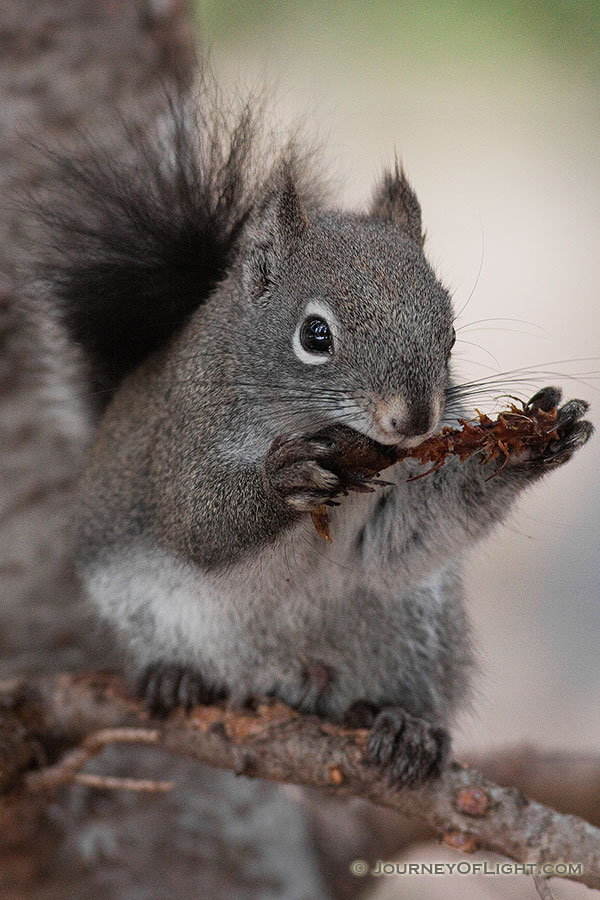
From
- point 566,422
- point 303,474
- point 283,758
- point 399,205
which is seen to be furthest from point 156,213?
point 283,758

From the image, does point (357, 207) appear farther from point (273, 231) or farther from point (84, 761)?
point (84, 761)

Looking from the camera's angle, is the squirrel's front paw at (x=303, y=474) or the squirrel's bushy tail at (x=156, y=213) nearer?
the squirrel's front paw at (x=303, y=474)

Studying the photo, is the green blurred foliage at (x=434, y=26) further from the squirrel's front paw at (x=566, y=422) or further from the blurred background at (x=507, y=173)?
the squirrel's front paw at (x=566, y=422)

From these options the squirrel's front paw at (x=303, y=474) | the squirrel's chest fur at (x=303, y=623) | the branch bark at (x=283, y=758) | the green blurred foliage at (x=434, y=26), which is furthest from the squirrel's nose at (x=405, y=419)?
the green blurred foliage at (x=434, y=26)

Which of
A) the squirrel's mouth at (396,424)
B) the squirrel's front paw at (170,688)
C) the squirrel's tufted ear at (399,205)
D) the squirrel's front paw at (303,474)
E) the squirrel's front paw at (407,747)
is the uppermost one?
the squirrel's tufted ear at (399,205)

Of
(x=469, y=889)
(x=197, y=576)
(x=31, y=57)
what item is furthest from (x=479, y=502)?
(x=31, y=57)

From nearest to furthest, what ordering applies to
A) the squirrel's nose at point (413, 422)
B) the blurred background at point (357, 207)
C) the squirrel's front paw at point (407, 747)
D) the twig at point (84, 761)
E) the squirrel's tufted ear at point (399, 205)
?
1. the squirrel's nose at point (413, 422)
2. the squirrel's front paw at point (407, 747)
3. the squirrel's tufted ear at point (399, 205)
4. the twig at point (84, 761)
5. the blurred background at point (357, 207)

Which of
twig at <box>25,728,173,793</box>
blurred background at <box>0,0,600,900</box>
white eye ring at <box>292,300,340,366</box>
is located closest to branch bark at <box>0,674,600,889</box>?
twig at <box>25,728,173,793</box>

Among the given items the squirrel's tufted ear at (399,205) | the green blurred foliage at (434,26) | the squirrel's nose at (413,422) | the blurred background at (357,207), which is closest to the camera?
the squirrel's nose at (413,422)

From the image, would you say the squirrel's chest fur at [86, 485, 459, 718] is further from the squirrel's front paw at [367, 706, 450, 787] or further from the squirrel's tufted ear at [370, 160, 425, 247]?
the squirrel's tufted ear at [370, 160, 425, 247]
